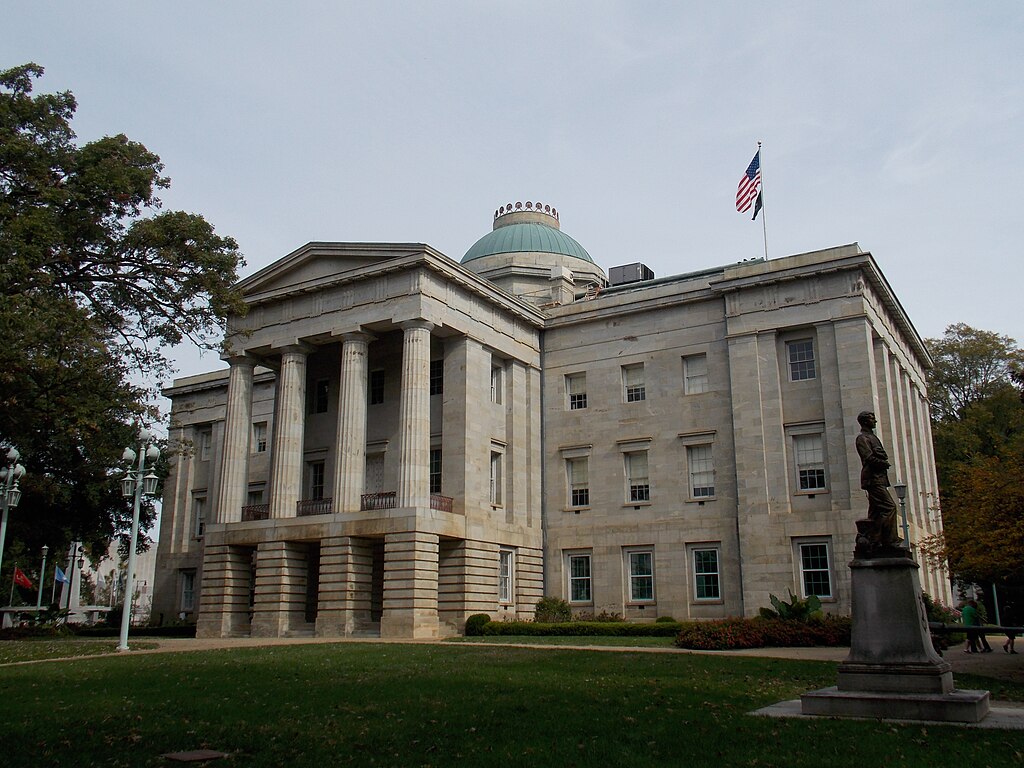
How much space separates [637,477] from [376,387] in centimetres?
1298

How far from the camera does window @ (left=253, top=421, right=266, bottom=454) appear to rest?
178 ft

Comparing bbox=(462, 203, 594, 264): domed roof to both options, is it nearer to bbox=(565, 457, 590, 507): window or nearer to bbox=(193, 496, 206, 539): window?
bbox=(565, 457, 590, 507): window

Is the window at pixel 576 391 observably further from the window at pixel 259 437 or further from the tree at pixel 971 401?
the window at pixel 259 437

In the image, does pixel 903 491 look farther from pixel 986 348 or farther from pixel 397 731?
pixel 986 348

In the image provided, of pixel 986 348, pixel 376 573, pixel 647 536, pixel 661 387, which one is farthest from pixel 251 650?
pixel 986 348

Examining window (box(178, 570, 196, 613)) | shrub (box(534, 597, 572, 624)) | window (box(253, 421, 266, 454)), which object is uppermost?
window (box(253, 421, 266, 454))

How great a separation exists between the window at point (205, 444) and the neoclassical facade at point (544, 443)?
584 inches

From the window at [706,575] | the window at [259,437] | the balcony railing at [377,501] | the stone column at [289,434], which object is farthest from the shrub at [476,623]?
the window at [259,437]

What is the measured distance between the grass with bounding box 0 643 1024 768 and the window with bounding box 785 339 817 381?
66.0ft

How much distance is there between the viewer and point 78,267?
23969mm

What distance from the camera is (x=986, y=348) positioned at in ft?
190

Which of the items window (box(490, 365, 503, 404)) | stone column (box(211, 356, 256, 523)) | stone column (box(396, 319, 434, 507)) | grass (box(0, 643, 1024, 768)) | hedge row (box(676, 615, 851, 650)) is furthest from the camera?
window (box(490, 365, 503, 404))

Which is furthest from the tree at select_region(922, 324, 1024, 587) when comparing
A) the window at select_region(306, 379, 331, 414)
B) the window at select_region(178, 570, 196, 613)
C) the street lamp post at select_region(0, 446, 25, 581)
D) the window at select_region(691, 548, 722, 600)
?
the window at select_region(178, 570, 196, 613)

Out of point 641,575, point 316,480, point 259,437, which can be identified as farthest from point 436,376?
point 259,437
